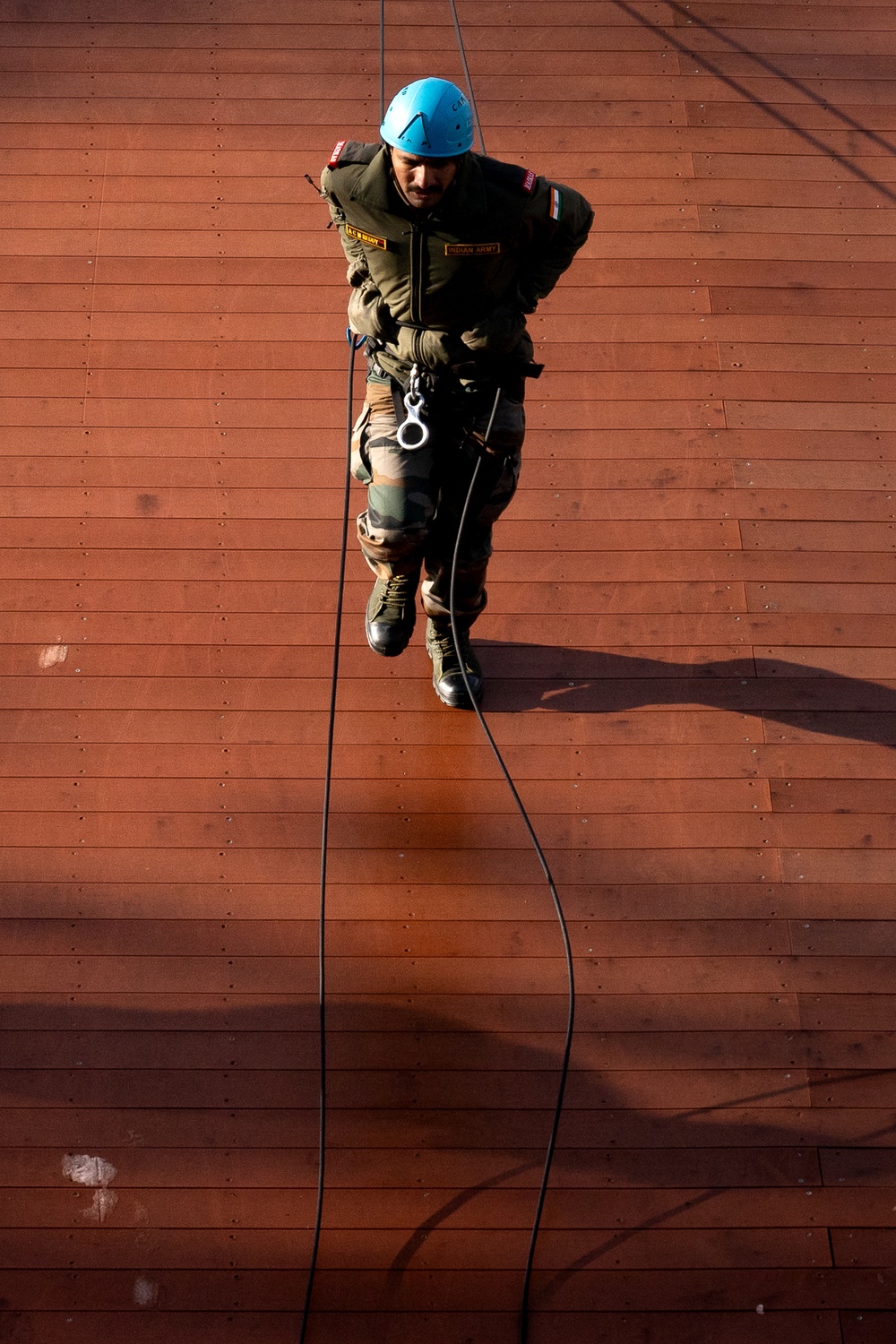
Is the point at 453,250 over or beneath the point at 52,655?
over

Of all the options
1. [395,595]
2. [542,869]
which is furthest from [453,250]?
[542,869]

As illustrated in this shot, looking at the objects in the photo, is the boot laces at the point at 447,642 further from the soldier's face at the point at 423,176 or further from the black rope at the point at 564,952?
the soldier's face at the point at 423,176

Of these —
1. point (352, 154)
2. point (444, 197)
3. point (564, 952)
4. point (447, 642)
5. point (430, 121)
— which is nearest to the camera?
point (430, 121)

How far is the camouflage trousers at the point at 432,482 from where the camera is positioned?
101 inches

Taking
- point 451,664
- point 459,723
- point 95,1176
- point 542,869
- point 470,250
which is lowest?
point 95,1176

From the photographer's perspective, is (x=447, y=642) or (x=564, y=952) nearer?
(x=564, y=952)

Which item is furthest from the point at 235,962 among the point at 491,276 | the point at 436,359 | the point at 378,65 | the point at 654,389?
the point at 378,65

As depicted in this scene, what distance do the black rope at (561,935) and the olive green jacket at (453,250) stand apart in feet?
0.59

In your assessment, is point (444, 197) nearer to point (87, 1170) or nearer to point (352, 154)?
point (352, 154)

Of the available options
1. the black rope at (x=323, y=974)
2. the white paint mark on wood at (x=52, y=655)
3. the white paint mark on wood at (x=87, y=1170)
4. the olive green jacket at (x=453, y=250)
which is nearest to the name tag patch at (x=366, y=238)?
the olive green jacket at (x=453, y=250)

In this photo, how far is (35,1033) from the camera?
8.71ft

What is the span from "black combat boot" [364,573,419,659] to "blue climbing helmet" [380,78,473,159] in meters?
1.02

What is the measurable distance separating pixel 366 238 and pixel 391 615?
0.93 meters

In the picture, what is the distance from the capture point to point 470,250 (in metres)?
2.36
